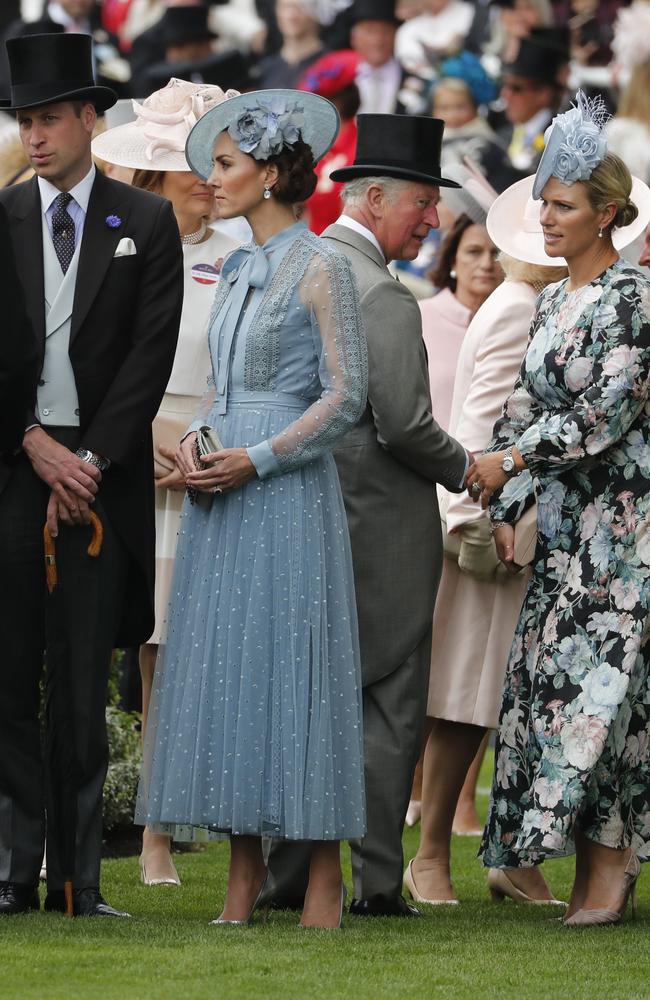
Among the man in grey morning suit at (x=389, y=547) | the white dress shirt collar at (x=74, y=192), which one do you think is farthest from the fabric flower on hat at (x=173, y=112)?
the white dress shirt collar at (x=74, y=192)

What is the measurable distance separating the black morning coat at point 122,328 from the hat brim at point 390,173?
682mm

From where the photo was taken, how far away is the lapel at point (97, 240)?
18.1 ft

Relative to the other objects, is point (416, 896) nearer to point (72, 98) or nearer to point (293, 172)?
point (293, 172)

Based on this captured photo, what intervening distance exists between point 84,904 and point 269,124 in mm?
2188

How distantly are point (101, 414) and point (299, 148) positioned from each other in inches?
35.5

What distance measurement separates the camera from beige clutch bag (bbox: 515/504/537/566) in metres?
5.88

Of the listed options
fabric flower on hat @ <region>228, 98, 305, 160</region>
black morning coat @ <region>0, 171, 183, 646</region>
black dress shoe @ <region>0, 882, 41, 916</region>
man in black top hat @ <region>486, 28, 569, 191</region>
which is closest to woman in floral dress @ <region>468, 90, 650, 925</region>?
fabric flower on hat @ <region>228, 98, 305, 160</region>

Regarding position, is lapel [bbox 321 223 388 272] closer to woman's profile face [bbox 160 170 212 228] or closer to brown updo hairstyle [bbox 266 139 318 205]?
brown updo hairstyle [bbox 266 139 318 205]

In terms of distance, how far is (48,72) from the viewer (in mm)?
5594

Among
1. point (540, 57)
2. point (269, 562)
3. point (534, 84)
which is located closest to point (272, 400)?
point (269, 562)

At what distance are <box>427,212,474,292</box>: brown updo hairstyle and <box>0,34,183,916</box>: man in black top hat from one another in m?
2.69

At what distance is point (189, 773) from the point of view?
207 inches

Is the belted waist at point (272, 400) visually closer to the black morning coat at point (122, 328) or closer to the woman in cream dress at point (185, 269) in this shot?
the black morning coat at point (122, 328)

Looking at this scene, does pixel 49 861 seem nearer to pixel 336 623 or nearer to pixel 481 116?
pixel 336 623
